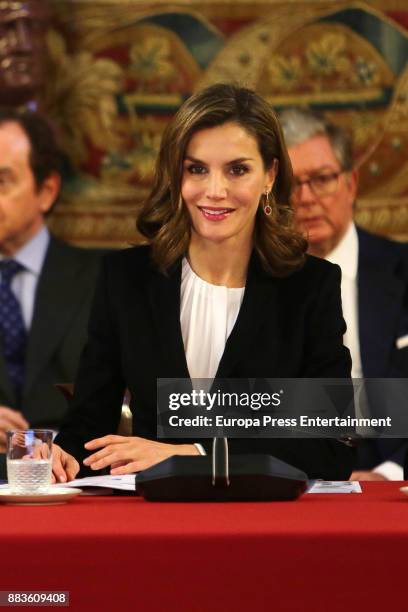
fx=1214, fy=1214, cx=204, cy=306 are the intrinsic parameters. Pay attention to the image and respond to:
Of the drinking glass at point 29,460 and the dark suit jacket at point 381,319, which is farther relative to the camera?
the dark suit jacket at point 381,319

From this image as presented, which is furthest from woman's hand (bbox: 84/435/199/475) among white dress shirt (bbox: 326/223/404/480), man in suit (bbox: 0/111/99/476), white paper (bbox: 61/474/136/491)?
man in suit (bbox: 0/111/99/476)

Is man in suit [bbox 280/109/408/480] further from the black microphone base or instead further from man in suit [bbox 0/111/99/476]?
the black microphone base

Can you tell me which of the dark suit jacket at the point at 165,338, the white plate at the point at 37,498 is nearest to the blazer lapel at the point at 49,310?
the dark suit jacket at the point at 165,338

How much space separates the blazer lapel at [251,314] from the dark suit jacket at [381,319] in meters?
1.04

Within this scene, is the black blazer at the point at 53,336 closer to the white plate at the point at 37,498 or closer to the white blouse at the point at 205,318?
the white blouse at the point at 205,318

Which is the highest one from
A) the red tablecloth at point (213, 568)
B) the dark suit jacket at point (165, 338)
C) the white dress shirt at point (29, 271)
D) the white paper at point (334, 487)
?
the white dress shirt at point (29, 271)

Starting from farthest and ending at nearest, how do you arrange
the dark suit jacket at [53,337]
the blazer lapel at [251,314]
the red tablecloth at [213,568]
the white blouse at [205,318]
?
the dark suit jacket at [53,337] → the white blouse at [205,318] → the blazer lapel at [251,314] → the red tablecloth at [213,568]

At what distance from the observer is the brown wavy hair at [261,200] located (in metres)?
2.48

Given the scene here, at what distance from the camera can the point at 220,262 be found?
2.62 metres

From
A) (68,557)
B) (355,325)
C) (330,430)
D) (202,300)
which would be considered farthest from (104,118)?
(68,557)

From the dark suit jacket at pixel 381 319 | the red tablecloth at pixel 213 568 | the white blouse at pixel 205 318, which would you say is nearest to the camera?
the red tablecloth at pixel 213 568

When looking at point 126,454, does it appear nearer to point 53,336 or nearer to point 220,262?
point 220,262

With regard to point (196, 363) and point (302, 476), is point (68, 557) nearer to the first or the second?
point (302, 476)

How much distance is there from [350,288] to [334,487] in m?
1.84
